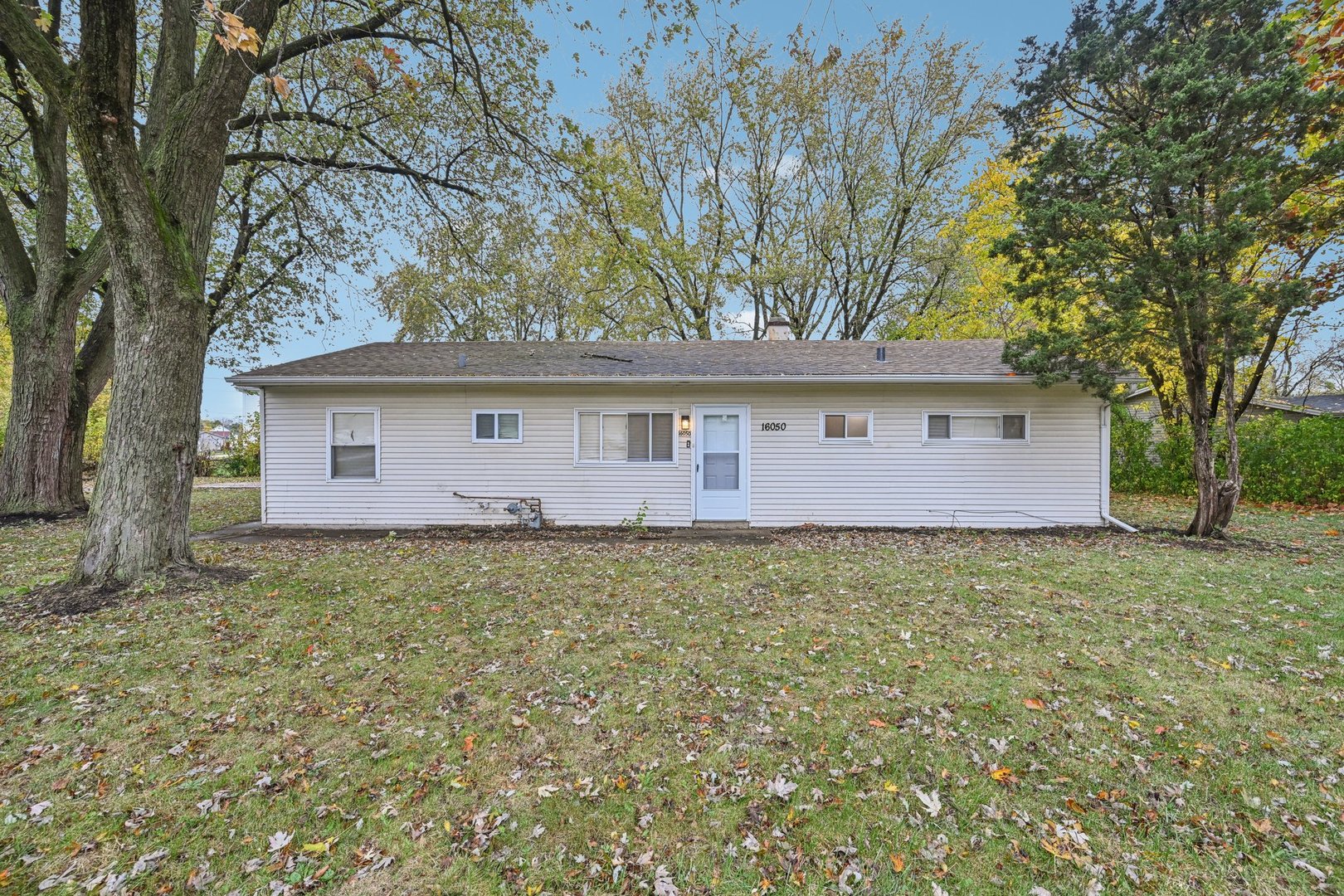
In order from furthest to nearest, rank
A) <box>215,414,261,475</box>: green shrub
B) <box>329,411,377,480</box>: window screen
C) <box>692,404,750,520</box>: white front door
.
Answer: <box>215,414,261,475</box>: green shrub
<box>329,411,377,480</box>: window screen
<box>692,404,750,520</box>: white front door

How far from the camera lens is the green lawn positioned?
211cm

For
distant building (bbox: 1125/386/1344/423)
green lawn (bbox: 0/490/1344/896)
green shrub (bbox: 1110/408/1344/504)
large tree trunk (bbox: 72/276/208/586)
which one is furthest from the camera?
distant building (bbox: 1125/386/1344/423)

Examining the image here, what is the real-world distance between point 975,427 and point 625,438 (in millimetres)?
6006

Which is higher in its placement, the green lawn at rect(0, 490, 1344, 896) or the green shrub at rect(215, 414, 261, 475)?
the green shrub at rect(215, 414, 261, 475)

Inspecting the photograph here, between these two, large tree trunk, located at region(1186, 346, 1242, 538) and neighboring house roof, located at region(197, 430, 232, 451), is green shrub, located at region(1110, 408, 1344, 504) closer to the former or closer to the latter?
large tree trunk, located at region(1186, 346, 1242, 538)

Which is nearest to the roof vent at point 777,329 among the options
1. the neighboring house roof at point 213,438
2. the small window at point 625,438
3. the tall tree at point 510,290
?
the tall tree at point 510,290

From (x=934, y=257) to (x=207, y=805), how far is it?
18103 mm

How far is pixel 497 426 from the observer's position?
30.5 ft

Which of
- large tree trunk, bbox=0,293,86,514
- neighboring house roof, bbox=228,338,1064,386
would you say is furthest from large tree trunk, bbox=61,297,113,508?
neighboring house roof, bbox=228,338,1064,386

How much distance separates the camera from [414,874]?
2.04 meters

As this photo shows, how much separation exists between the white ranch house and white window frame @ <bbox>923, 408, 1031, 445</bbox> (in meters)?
0.03

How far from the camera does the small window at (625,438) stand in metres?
9.26

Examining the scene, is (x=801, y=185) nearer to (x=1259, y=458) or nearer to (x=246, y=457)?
(x=1259, y=458)

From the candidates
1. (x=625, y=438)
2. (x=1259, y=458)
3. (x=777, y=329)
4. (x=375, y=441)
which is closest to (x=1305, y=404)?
(x=1259, y=458)
